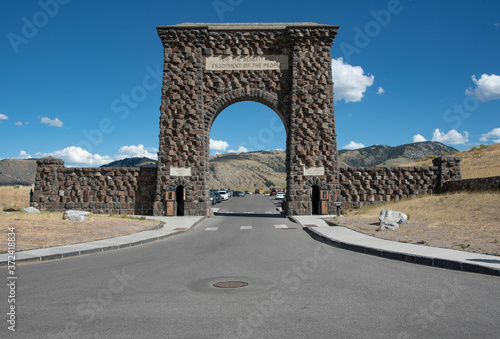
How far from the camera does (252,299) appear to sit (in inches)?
246

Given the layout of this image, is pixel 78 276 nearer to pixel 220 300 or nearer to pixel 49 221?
pixel 220 300

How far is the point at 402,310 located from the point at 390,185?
2456 centimetres

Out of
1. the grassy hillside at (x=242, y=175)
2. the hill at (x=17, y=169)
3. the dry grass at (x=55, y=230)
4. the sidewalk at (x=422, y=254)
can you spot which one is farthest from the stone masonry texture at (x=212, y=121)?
the hill at (x=17, y=169)

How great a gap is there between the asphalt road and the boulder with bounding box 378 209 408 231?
20.0ft

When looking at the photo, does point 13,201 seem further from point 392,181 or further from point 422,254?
point 422,254

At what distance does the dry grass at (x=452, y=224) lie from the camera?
12.2m

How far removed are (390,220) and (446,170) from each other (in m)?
15.3

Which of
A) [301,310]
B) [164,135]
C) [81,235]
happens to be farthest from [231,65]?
[301,310]

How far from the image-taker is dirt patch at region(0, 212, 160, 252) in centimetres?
1299

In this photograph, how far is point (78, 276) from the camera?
27.0 ft

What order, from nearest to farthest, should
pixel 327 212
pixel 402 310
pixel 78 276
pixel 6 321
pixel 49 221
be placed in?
pixel 6 321, pixel 402 310, pixel 78 276, pixel 49 221, pixel 327 212

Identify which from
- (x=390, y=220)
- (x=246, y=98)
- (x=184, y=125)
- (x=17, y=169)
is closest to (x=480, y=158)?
(x=246, y=98)

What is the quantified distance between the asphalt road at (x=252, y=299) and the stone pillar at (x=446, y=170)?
21.6 m

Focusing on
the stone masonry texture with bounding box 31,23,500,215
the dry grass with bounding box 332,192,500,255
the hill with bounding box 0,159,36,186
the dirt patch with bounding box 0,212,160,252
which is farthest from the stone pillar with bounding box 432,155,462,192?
the hill with bounding box 0,159,36,186
